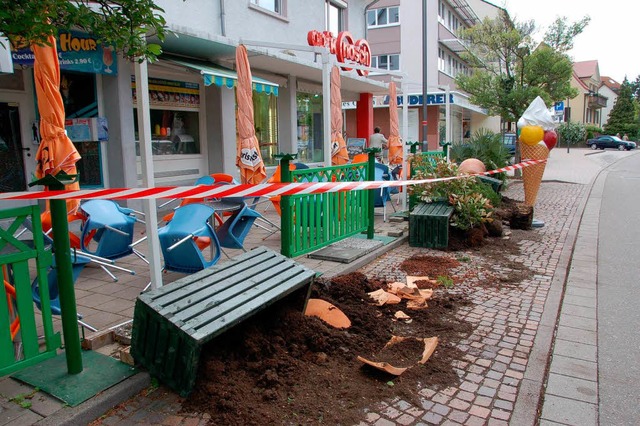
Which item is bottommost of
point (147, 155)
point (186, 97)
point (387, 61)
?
point (147, 155)

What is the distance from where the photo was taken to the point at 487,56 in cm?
1891

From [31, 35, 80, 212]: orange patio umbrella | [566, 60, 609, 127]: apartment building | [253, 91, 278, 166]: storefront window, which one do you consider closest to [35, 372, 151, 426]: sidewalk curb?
[31, 35, 80, 212]: orange patio umbrella

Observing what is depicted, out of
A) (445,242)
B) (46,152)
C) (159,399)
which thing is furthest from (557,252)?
(46,152)

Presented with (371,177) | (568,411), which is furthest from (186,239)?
(371,177)

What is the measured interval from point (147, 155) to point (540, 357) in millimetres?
3527

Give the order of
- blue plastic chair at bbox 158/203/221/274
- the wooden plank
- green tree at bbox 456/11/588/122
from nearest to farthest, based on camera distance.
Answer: the wooden plank → blue plastic chair at bbox 158/203/221/274 → green tree at bbox 456/11/588/122

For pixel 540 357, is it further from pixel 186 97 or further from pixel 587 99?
pixel 587 99

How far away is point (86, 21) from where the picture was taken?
308 centimetres

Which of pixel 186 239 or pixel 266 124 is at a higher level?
pixel 266 124

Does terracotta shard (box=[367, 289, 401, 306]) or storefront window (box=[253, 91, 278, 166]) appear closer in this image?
terracotta shard (box=[367, 289, 401, 306])

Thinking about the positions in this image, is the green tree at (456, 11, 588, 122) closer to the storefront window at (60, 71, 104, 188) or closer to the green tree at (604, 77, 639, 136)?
the storefront window at (60, 71, 104, 188)

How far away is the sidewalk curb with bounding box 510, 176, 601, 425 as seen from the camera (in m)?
3.08

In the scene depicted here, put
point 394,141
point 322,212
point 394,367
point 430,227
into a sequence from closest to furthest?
point 394,367 → point 322,212 → point 430,227 → point 394,141

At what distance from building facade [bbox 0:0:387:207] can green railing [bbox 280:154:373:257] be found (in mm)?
857
